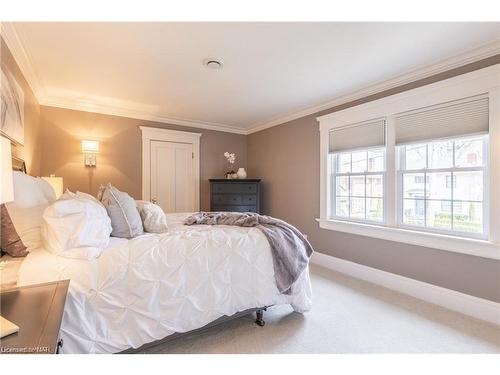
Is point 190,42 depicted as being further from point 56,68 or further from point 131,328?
point 131,328

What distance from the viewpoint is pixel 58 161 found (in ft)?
11.8

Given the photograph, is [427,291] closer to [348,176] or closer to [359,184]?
[359,184]

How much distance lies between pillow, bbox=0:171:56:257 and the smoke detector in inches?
71.3

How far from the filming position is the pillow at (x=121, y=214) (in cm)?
186

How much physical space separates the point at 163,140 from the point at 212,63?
7.34 ft

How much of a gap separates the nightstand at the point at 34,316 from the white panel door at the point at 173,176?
3.32 m

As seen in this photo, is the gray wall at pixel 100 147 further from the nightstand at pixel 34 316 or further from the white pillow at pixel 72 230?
the nightstand at pixel 34 316

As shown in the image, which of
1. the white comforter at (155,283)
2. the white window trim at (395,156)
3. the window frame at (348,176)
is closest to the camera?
the white comforter at (155,283)

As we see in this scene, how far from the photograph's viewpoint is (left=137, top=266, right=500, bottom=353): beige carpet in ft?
5.94

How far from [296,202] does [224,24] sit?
2.95 metres

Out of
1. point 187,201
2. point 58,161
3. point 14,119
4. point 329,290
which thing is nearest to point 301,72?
point 329,290

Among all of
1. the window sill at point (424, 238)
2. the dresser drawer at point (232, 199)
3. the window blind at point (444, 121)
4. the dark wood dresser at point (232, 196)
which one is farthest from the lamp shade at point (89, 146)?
the window blind at point (444, 121)

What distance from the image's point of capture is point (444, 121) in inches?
99.7

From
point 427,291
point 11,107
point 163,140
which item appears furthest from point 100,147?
point 427,291
